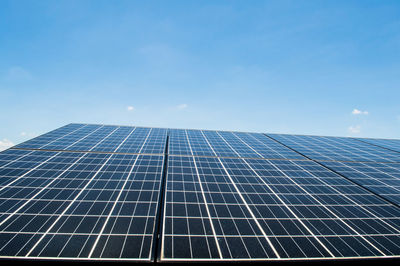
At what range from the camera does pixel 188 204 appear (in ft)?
28.0

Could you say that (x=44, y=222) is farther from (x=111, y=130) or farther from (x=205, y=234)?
(x=111, y=130)

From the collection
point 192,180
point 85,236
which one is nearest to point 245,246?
point 192,180

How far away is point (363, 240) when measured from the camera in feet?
23.2

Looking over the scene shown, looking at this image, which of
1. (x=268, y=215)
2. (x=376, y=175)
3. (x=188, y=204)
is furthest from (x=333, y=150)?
(x=188, y=204)

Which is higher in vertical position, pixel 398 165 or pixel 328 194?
pixel 398 165

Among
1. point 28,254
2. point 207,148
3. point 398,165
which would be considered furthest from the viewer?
point 207,148

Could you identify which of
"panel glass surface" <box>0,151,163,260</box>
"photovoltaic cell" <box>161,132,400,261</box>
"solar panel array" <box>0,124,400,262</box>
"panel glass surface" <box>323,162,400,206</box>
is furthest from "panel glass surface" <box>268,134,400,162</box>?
"panel glass surface" <box>0,151,163,260</box>

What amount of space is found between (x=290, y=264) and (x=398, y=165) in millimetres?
18199

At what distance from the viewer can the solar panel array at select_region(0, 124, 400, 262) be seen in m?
6.16

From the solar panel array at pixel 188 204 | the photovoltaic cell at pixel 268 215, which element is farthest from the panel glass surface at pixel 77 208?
the photovoltaic cell at pixel 268 215

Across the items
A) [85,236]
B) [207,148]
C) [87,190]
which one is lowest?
[85,236]

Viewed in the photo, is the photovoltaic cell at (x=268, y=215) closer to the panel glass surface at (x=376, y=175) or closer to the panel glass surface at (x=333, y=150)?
the panel glass surface at (x=376, y=175)

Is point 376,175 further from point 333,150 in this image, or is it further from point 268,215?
point 268,215

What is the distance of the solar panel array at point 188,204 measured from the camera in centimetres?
A: 616
